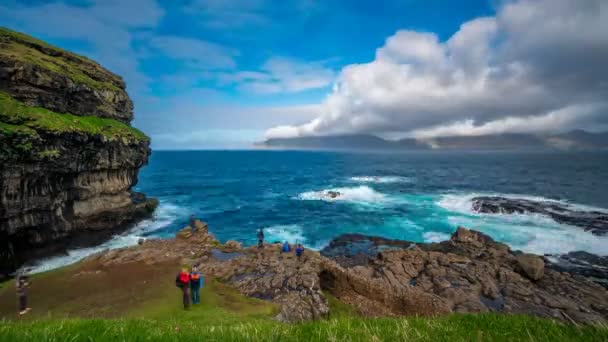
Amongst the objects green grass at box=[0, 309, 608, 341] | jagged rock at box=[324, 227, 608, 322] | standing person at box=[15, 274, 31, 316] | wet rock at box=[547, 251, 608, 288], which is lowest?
wet rock at box=[547, 251, 608, 288]

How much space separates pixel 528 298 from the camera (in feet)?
56.1

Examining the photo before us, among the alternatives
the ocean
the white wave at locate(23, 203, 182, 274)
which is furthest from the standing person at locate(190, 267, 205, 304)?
the ocean

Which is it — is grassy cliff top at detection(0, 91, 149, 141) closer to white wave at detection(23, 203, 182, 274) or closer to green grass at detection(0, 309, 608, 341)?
white wave at detection(23, 203, 182, 274)

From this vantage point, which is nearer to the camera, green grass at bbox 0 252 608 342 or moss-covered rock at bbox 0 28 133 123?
green grass at bbox 0 252 608 342

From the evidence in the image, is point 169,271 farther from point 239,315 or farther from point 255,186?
point 255,186

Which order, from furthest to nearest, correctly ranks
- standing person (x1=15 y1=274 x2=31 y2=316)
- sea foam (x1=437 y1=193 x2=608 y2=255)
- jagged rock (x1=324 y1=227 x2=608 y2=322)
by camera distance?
sea foam (x1=437 y1=193 x2=608 y2=255) → jagged rock (x1=324 y1=227 x2=608 y2=322) → standing person (x1=15 y1=274 x2=31 y2=316)

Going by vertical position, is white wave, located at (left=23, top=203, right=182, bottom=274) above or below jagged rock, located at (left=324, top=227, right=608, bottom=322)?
below

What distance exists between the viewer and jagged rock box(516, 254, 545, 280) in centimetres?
2012

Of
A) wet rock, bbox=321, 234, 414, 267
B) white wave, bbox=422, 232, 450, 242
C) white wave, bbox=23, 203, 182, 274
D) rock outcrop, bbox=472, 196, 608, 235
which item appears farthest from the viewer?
rock outcrop, bbox=472, 196, 608, 235

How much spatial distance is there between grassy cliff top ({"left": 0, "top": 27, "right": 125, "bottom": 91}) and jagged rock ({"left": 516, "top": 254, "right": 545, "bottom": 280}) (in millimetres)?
46973

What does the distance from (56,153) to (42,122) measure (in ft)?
9.45

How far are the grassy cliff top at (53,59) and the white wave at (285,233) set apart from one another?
28.8 m

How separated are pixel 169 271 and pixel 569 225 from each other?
49.2 meters

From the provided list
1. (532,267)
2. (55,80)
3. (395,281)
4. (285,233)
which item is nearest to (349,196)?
(285,233)
